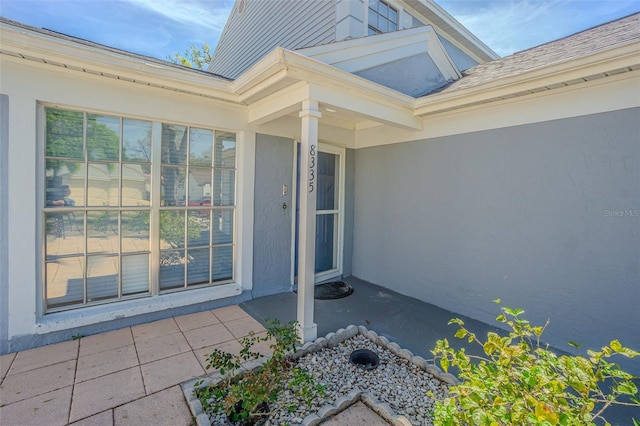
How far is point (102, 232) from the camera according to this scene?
3.36 metres

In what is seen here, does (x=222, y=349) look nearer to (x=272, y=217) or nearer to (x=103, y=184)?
(x=272, y=217)

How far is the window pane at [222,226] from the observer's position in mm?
4152

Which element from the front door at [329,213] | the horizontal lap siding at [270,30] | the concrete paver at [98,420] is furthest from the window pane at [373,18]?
the concrete paver at [98,420]

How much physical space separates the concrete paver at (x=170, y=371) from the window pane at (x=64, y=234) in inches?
61.7

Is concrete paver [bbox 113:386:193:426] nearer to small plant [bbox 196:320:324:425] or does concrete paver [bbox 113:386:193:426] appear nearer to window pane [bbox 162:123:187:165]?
small plant [bbox 196:320:324:425]

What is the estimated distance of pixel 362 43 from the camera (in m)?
4.09

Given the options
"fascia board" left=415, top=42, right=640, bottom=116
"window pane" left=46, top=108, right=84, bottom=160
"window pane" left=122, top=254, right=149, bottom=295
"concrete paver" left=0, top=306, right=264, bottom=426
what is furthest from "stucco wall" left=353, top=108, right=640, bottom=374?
"window pane" left=46, top=108, right=84, bottom=160

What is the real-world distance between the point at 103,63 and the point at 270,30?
4.89 m

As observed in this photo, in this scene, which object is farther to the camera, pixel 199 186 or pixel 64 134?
pixel 199 186

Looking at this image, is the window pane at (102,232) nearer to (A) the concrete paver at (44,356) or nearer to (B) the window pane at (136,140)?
(B) the window pane at (136,140)

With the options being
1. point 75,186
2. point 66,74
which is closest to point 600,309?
point 75,186

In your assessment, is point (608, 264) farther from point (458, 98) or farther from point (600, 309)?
point (458, 98)

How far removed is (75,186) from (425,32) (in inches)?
222

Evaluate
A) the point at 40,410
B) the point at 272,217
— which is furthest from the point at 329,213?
the point at 40,410
